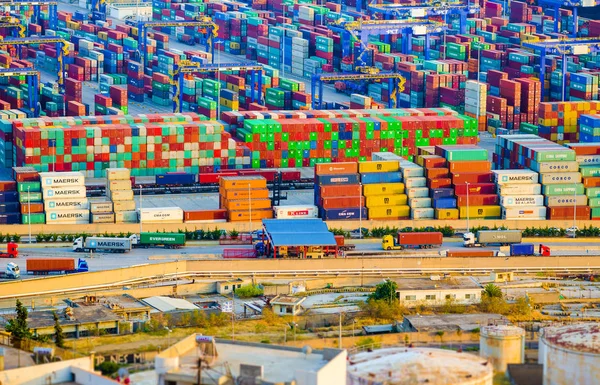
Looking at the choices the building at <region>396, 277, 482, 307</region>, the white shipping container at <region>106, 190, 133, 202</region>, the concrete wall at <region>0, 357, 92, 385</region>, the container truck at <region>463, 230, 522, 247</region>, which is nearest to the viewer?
the concrete wall at <region>0, 357, 92, 385</region>

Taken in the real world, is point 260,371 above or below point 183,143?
above

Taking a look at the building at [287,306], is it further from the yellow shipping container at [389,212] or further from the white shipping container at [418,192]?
the white shipping container at [418,192]

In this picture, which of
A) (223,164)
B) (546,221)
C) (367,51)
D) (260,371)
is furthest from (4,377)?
(367,51)

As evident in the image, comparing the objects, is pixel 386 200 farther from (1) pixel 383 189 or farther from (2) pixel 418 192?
(2) pixel 418 192

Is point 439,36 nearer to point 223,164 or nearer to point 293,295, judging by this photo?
point 223,164

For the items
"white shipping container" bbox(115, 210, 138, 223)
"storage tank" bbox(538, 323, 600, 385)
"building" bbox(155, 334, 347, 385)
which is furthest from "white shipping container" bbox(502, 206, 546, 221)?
"building" bbox(155, 334, 347, 385)

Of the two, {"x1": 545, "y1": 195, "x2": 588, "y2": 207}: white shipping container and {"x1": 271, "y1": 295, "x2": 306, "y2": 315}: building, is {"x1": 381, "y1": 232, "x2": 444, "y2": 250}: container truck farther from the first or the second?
{"x1": 271, "y1": 295, "x2": 306, "y2": 315}: building

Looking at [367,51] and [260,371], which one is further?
[367,51]
